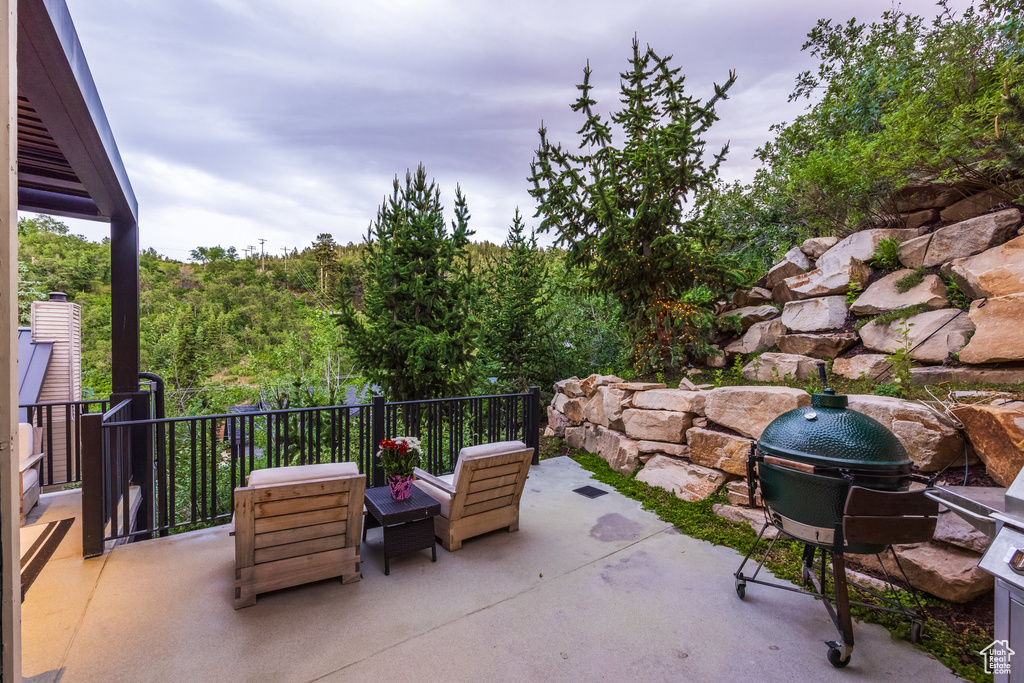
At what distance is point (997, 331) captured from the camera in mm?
3242

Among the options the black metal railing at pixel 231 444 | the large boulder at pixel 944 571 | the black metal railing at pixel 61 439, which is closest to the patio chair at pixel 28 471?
the black metal railing at pixel 61 439

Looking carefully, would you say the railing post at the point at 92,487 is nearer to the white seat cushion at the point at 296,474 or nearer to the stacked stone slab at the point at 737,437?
the white seat cushion at the point at 296,474

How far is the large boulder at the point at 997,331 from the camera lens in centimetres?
313

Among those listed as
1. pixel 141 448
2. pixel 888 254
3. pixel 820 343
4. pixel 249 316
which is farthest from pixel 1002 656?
pixel 249 316

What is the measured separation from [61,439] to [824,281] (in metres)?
9.20

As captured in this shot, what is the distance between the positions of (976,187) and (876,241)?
94 centimetres

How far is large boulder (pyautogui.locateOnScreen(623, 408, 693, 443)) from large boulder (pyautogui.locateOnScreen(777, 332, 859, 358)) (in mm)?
1719

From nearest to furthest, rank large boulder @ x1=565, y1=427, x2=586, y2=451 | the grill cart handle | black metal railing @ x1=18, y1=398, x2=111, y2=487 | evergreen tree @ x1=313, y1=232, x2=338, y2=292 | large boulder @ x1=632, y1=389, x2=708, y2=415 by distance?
the grill cart handle
black metal railing @ x1=18, y1=398, x2=111, y2=487
large boulder @ x1=632, y1=389, x2=708, y2=415
large boulder @ x1=565, y1=427, x2=586, y2=451
evergreen tree @ x1=313, y1=232, x2=338, y2=292

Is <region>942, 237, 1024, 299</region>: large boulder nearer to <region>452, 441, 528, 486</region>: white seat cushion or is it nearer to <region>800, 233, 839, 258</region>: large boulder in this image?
<region>800, 233, 839, 258</region>: large boulder

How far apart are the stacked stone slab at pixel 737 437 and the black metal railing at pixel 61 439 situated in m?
5.35

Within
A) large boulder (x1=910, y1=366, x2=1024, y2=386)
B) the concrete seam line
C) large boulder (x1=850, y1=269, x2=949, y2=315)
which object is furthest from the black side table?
large boulder (x1=850, y1=269, x2=949, y2=315)

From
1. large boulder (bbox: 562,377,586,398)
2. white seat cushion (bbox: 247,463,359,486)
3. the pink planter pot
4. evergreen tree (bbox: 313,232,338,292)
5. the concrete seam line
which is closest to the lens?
the concrete seam line

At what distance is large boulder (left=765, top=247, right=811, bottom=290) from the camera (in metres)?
5.62

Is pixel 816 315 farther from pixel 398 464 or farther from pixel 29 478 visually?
pixel 29 478
